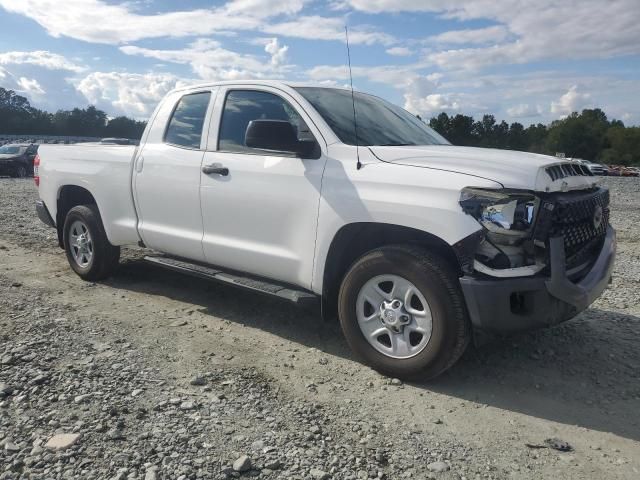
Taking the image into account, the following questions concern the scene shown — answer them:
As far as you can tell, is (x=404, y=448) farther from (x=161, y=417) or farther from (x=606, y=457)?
(x=161, y=417)

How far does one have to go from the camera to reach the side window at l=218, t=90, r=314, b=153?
4.45 meters

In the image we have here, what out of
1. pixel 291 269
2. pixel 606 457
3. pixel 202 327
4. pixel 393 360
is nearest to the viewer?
pixel 606 457

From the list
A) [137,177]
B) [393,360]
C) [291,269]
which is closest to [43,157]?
[137,177]

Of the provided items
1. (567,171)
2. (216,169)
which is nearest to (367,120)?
(216,169)

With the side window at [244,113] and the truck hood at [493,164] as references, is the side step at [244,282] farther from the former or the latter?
the truck hood at [493,164]

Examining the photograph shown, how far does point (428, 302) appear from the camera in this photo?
3482 millimetres

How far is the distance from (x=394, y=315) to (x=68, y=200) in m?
4.25

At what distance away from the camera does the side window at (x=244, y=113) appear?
445 cm

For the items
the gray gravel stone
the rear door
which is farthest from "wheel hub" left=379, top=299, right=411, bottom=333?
the rear door

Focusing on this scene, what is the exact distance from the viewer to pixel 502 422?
10.8 ft

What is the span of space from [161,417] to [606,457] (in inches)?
92.1

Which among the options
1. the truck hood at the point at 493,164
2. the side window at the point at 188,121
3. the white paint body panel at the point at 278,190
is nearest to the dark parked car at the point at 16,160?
the white paint body panel at the point at 278,190

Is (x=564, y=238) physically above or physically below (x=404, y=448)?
above

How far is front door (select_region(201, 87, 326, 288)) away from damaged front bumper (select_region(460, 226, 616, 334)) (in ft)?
4.06
